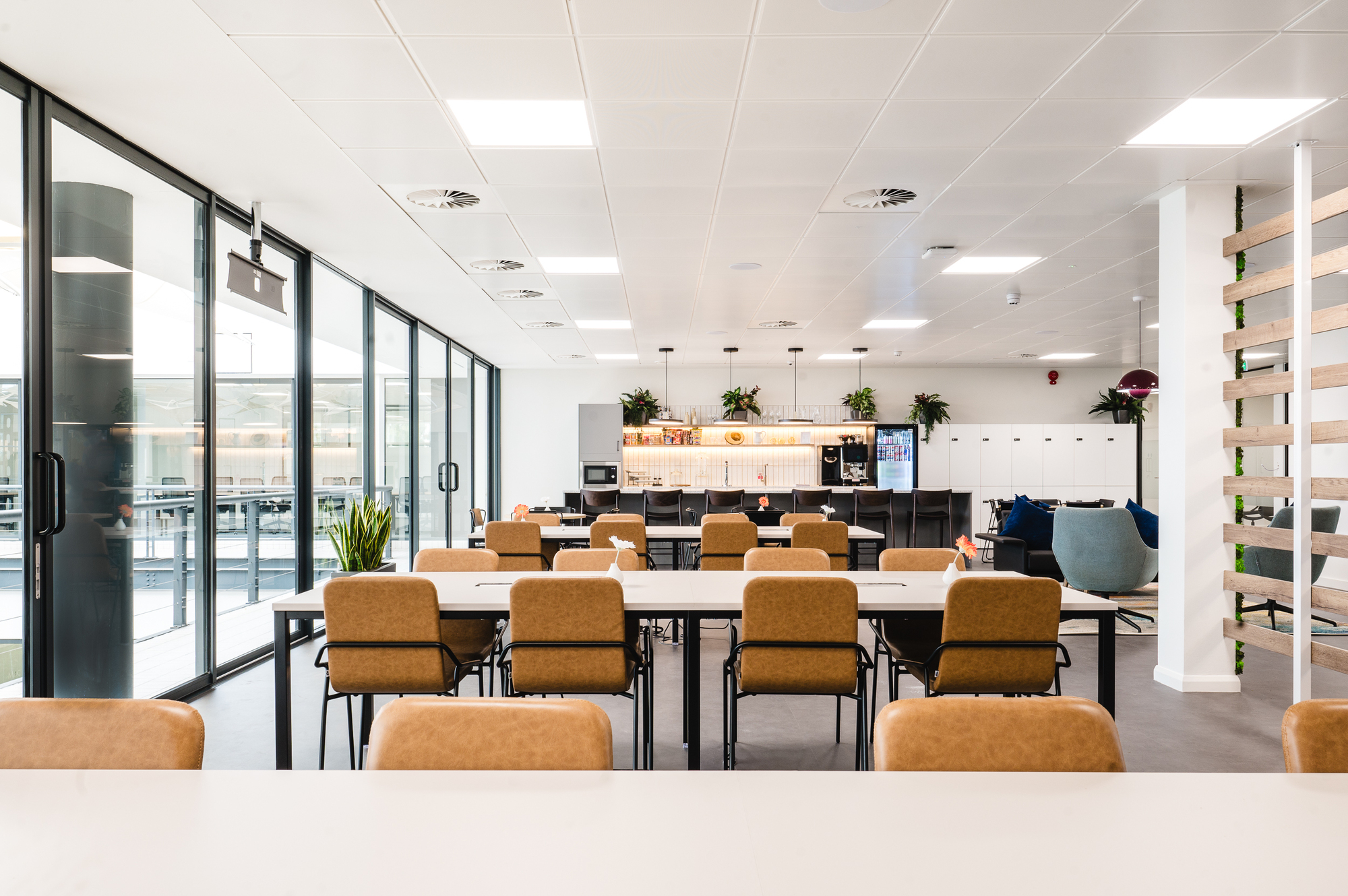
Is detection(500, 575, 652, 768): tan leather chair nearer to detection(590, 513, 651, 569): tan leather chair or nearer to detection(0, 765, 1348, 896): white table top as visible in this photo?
detection(0, 765, 1348, 896): white table top

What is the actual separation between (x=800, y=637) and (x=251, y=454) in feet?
12.9

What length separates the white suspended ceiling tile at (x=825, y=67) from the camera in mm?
2803

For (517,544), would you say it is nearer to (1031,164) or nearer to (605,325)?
(1031,164)

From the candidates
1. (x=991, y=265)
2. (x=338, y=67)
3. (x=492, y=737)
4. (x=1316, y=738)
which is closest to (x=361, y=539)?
(x=338, y=67)

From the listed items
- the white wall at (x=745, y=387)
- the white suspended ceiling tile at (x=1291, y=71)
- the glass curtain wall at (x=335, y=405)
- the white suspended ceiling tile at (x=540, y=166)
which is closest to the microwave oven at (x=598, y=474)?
the white wall at (x=745, y=387)

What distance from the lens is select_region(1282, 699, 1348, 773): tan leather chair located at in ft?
4.37

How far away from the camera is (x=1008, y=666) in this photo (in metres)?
2.68

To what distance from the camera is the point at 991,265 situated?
602 cm

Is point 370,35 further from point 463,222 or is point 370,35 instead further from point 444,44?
point 463,222

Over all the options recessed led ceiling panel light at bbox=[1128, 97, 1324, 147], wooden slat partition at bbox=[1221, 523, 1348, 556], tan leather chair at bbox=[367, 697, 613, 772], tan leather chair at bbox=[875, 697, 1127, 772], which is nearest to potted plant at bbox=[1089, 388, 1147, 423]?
wooden slat partition at bbox=[1221, 523, 1348, 556]

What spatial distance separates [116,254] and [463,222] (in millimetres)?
1875

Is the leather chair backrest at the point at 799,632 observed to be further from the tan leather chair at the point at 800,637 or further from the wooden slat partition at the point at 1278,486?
the wooden slat partition at the point at 1278,486

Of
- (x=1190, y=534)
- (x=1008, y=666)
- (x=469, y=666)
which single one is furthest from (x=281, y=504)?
(x=1190, y=534)

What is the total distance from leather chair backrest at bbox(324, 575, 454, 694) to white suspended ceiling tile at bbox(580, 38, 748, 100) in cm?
201
